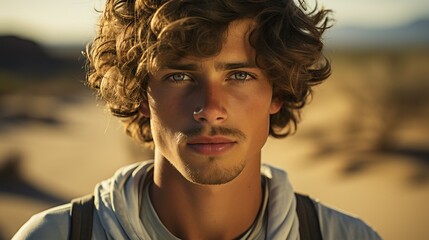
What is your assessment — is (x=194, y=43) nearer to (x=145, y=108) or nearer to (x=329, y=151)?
(x=145, y=108)

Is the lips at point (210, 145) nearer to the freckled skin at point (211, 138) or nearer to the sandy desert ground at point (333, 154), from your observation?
the freckled skin at point (211, 138)

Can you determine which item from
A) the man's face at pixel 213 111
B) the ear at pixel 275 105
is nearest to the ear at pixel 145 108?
the man's face at pixel 213 111

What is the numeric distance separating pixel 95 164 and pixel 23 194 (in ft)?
8.79

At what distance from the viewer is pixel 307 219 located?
10.2ft

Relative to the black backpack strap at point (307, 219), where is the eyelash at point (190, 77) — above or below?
above

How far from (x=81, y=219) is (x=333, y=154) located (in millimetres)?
11688

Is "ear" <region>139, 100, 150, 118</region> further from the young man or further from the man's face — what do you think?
the man's face

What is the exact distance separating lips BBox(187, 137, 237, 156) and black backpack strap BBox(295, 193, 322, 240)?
1.80ft

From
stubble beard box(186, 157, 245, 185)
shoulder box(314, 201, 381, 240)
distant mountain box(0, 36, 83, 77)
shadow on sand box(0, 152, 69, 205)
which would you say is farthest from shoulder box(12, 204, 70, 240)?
distant mountain box(0, 36, 83, 77)

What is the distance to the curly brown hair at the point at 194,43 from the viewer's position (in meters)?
2.97

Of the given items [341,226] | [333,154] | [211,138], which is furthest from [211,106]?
[333,154]

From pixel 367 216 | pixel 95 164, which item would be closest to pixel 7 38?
pixel 95 164

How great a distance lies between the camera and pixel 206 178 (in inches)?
113

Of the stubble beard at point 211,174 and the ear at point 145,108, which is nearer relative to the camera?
the stubble beard at point 211,174
